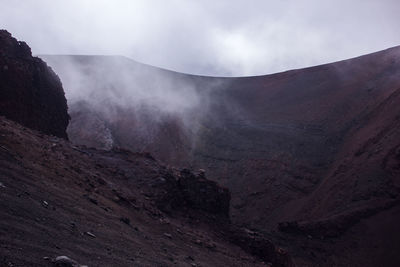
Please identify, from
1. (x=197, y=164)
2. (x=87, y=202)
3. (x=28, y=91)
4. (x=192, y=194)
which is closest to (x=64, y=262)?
(x=87, y=202)

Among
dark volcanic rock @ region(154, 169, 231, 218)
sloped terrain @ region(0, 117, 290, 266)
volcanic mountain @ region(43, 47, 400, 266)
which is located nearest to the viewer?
sloped terrain @ region(0, 117, 290, 266)

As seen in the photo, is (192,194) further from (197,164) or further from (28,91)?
(197,164)

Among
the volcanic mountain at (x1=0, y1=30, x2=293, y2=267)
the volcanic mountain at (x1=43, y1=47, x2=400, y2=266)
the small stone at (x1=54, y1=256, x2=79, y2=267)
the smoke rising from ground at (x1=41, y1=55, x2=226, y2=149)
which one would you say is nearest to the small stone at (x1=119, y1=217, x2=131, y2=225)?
the volcanic mountain at (x1=0, y1=30, x2=293, y2=267)

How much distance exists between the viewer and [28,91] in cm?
1545

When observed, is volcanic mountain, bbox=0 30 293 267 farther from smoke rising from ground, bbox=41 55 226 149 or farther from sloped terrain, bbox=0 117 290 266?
smoke rising from ground, bbox=41 55 226 149

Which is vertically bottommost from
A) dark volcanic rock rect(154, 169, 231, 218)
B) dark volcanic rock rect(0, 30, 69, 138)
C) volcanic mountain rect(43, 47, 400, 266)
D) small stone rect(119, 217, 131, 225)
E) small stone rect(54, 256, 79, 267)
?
small stone rect(54, 256, 79, 267)

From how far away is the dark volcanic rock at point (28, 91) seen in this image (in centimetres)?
1469

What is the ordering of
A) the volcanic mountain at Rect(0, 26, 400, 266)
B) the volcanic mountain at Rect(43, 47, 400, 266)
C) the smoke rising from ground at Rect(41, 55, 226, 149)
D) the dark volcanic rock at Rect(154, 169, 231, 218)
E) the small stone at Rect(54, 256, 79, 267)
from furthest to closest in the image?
the smoke rising from ground at Rect(41, 55, 226, 149), the volcanic mountain at Rect(43, 47, 400, 266), the dark volcanic rock at Rect(154, 169, 231, 218), the volcanic mountain at Rect(0, 26, 400, 266), the small stone at Rect(54, 256, 79, 267)

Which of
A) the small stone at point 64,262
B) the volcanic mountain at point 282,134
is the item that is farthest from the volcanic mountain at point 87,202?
the volcanic mountain at point 282,134

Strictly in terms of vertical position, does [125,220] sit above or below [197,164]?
below

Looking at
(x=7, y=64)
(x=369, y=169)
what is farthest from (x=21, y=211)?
(x=369, y=169)

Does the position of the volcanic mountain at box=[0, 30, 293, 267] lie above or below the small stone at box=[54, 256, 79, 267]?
above

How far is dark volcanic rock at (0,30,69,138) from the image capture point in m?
14.7

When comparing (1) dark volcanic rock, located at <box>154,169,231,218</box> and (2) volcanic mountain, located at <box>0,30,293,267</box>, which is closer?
(2) volcanic mountain, located at <box>0,30,293,267</box>
